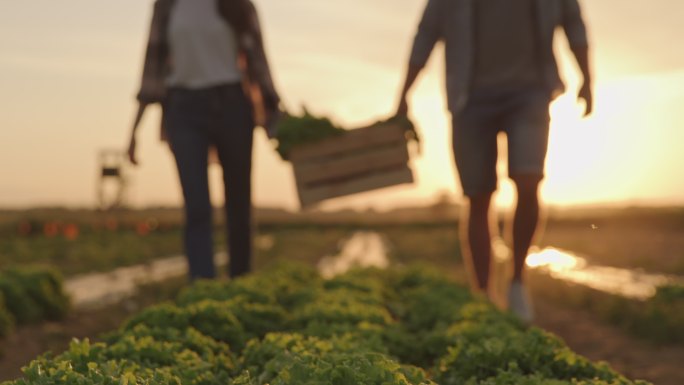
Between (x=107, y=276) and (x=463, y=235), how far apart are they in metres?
7.59

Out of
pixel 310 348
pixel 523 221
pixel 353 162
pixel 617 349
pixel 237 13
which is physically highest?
pixel 237 13

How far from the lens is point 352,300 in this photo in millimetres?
5062

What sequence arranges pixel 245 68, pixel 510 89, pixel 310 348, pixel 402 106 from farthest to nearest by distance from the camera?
pixel 245 68, pixel 402 106, pixel 510 89, pixel 310 348

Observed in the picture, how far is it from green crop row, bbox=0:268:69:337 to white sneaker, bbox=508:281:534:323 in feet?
13.7

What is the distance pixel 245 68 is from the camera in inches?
273

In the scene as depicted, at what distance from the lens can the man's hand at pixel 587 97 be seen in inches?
247

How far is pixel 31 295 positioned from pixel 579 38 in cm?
545

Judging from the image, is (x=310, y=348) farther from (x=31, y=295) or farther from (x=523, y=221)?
(x=31, y=295)

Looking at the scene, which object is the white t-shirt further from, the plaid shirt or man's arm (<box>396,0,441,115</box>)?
man's arm (<box>396,0,441,115</box>)

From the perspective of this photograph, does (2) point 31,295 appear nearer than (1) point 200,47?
No

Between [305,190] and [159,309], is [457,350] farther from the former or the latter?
[305,190]

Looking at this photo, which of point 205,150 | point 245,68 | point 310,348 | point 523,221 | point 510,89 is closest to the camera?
point 310,348

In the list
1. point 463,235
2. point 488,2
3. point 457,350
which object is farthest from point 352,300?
point 488,2

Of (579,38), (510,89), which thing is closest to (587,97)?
(579,38)
